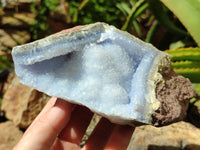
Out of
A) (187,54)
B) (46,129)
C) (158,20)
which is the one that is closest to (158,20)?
(158,20)

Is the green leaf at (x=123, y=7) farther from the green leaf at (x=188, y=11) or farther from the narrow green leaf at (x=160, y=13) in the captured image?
the green leaf at (x=188, y=11)

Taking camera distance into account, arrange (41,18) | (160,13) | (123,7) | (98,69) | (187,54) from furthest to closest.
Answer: (41,18) → (123,7) → (160,13) → (187,54) → (98,69)

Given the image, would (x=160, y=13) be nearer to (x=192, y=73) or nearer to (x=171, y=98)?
(x=192, y=73)

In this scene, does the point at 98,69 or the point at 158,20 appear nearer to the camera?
the point at 98,69

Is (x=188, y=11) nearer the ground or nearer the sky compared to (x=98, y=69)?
nearer the sky

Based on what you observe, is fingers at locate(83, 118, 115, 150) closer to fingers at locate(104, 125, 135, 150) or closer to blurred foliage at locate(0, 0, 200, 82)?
fingers at locate(104, 125, 135, 150)

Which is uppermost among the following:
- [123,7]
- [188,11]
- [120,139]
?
[188,11]

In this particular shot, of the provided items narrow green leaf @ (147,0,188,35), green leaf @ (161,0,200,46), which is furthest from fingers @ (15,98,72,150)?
narrow green leaf @ (147,0,188,35)
